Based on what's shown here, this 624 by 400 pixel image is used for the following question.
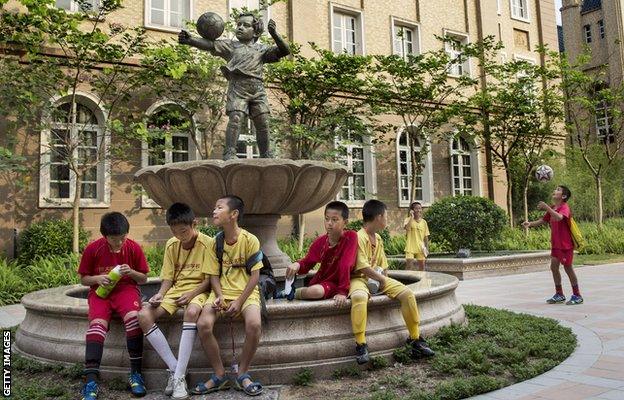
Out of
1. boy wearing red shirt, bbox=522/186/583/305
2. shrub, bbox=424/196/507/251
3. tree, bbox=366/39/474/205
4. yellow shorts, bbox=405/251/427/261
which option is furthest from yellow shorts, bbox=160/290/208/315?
tree, bbox=366/39/474/205

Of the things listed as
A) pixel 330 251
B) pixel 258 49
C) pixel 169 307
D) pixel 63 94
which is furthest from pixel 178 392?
pixel 63 94

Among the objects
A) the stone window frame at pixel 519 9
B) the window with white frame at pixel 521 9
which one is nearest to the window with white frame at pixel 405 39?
the stone window frame at pixel 519 9

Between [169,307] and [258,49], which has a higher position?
[258,49]

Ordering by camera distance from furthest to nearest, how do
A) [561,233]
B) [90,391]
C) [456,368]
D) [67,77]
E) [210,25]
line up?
[67,77] → [561,233] → [210,25] → [456,368] → [90,391]

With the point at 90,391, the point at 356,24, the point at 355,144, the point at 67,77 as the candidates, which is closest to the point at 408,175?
the point at 355,144

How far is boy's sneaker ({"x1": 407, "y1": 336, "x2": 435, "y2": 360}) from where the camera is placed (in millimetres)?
4391

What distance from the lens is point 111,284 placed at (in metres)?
3.97

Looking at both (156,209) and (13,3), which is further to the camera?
(156,209)

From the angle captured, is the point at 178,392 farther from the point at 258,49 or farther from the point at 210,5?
the point at 210,5

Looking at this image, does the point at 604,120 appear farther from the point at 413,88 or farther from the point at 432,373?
the point at 432,373

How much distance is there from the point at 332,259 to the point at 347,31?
1514 cm

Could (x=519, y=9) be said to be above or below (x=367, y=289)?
above

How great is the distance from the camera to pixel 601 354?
465cm

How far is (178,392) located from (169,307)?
2.09 feet
